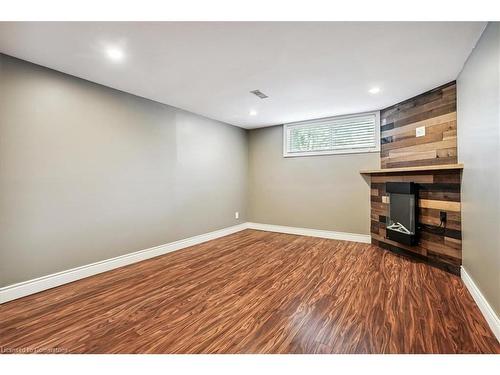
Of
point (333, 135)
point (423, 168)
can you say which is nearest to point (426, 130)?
point (423, 168)

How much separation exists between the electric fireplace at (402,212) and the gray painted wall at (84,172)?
10.1 ft

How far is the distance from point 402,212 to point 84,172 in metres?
4.12

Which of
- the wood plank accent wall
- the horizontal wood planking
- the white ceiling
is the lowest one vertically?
the horizontal wood planking

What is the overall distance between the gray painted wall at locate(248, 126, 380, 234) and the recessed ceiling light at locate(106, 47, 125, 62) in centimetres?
332

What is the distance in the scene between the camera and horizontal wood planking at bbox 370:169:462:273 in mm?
2680

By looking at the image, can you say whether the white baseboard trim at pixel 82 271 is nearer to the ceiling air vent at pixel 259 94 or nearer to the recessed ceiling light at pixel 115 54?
the recessed ceiling light at pixel 115 54

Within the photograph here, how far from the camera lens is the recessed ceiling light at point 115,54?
2.06 metres

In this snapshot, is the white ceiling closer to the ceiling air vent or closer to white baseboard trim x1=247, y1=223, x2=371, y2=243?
the ceiling air vent

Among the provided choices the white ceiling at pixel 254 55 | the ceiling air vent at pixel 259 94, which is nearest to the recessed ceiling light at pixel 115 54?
the white ceiling at pixel 254 55

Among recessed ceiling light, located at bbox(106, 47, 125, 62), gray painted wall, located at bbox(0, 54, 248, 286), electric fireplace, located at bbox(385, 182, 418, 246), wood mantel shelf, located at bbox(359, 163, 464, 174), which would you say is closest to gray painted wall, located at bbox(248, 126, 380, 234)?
wood mantel shelf, located at bbox(359, 163, 464, 174)

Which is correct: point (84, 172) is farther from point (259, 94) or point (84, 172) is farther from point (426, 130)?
point (426, 130)

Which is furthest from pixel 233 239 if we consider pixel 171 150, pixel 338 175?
pixel 338 175
